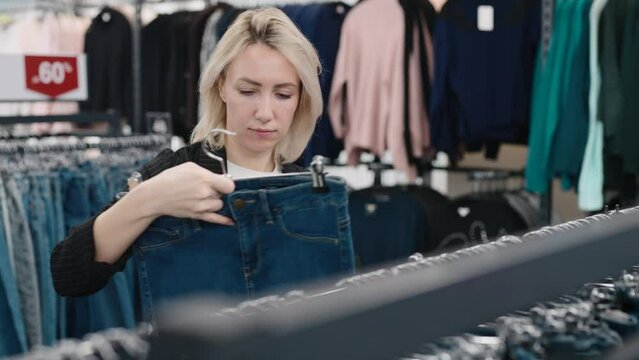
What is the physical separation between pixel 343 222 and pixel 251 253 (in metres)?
0.19

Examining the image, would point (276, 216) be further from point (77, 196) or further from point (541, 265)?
point (77, 196)

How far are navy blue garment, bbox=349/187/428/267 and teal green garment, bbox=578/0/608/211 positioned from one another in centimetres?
78

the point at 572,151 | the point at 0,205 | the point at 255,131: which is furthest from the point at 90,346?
the point at 572,151

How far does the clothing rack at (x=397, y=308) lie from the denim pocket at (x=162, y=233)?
0.80 metres

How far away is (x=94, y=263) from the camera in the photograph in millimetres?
1521

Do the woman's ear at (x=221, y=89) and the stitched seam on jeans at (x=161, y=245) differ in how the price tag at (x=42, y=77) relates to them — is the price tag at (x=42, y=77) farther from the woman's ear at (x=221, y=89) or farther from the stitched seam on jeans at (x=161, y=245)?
the stitched seam on jeans at (x=161, y=245)

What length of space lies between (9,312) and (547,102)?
7.52ft

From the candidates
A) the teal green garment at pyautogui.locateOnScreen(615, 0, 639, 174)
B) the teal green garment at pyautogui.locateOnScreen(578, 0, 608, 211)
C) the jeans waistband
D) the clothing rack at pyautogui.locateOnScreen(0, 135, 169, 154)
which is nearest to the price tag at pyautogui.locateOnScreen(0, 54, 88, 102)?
the clothing rack at pyautogui.locateOnScreen(0, 135, 169, 154)

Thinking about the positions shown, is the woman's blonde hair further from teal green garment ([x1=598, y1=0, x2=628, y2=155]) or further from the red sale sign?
teal green garment ([x1=598, y1=0, x2=628, y2=155])

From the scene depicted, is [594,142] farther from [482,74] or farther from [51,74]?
[51,74]

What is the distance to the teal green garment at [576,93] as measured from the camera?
3.52 metres

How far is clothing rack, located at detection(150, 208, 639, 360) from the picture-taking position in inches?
23.8

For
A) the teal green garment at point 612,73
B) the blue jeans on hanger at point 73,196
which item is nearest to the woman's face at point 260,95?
the blue jeans on hanger at point 73,196

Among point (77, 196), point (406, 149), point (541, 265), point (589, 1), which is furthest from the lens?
point (406, 149)
